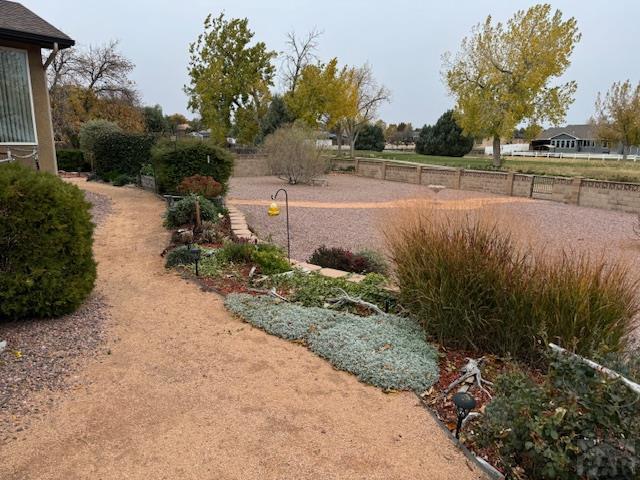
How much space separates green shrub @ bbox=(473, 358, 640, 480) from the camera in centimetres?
184

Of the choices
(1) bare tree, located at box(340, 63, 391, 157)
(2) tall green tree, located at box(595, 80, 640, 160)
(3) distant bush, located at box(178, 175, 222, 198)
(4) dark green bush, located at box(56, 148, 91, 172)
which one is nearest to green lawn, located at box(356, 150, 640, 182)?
(2) tall green tree, located at box(595, 80, 640, 160)

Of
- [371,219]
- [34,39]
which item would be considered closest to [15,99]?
[34,39]

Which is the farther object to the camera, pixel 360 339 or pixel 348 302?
pixel 348 302

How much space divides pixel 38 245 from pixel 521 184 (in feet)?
59.2

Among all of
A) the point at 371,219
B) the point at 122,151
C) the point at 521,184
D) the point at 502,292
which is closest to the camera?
the point at 502,292

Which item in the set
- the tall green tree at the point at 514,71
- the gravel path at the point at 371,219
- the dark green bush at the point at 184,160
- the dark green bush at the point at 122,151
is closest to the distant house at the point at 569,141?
the tall green tree at the point at 514,71

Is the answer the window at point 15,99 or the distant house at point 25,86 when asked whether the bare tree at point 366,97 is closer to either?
the distant house at point 25,86

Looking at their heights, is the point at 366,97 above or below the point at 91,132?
above

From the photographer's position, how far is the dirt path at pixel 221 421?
221 cm

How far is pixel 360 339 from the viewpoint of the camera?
354 cm

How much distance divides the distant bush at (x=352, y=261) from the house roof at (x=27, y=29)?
5.84 meters

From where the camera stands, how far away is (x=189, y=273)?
552cm

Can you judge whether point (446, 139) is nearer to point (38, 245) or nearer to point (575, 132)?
point (575, 132)

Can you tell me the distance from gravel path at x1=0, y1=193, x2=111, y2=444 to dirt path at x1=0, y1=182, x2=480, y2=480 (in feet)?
0.41
